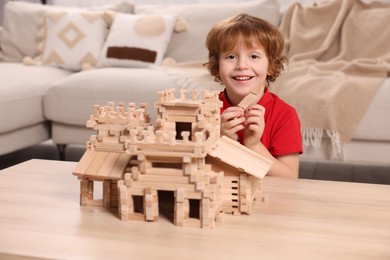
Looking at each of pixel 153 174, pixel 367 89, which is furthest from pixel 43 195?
pixel 367 89

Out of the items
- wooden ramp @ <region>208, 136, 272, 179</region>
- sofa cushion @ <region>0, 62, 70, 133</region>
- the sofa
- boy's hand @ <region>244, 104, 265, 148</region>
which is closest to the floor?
the sofa

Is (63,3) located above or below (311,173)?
above

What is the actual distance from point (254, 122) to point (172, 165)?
0.24 metres

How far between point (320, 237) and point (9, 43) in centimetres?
283

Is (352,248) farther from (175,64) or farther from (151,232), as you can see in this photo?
(175,64)

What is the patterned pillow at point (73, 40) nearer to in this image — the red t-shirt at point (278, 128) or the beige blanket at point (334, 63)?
the beige blanket at point (334, 63)

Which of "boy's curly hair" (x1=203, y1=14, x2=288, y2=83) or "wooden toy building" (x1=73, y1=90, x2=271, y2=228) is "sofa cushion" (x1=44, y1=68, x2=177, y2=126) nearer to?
"boy's curly hair" (x1=203, y1=14, x2=288, y2=83)

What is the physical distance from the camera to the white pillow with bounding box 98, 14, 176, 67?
3.00 meters

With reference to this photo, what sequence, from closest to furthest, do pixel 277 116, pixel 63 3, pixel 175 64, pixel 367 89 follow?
pixel 277 116 → pixel 367 89 → pixel 175 64 → pixel 63 3

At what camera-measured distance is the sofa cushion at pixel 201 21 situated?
306 cm

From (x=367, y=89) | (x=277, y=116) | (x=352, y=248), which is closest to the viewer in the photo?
(x=352, y=248)

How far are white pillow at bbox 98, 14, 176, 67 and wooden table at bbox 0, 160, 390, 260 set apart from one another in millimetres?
1887

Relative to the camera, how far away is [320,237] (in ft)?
2.87

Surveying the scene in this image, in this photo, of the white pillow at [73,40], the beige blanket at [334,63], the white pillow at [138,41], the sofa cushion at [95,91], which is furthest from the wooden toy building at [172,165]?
the white pillow at [73,40]
